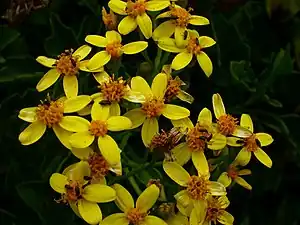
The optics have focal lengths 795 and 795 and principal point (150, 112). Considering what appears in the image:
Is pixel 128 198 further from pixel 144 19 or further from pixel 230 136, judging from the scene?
pixel 144 19

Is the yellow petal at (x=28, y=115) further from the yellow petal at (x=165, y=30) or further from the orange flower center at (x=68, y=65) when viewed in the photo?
the yellow petal at (x=165, y=30)

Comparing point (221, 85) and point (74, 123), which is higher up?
point (74, 123)

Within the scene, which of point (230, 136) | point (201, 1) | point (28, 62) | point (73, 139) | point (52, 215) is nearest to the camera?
point (73, 139)

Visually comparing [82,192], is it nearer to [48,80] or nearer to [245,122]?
[48,80]

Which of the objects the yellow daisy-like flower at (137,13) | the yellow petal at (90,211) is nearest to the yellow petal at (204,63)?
the yellow daisy-like flower at (137,13)

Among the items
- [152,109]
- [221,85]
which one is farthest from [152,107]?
[221,85]

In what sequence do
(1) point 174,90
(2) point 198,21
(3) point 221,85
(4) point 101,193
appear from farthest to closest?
(3) point 221,85
(2) point 198,21
(1) point 174,90
(4) point 101,193

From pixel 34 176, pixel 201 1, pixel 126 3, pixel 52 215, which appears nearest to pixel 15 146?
pixel 34 176
